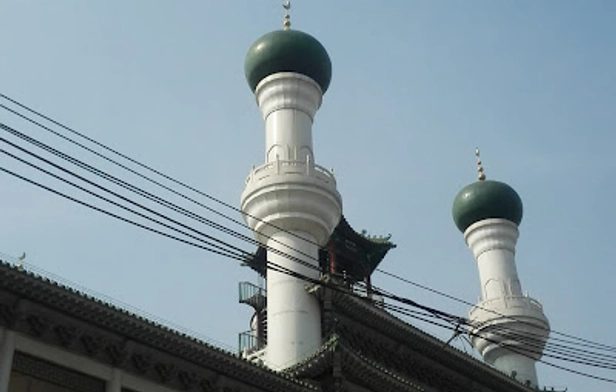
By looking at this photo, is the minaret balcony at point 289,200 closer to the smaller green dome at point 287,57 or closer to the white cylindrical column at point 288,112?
the white cylindrical column at point 288,112

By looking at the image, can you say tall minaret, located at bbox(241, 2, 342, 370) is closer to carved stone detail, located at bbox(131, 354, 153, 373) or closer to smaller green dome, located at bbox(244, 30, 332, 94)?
smaller green dome, located at bbox(244, 30, 332, 94)

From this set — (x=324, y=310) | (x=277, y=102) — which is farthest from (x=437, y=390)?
(x=277, y=102)

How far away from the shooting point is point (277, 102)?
3022cm

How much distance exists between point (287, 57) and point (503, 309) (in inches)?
544

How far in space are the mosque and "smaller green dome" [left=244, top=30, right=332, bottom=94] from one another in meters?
0.04

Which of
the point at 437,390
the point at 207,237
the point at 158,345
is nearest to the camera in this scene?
Answer: the point at 207,237

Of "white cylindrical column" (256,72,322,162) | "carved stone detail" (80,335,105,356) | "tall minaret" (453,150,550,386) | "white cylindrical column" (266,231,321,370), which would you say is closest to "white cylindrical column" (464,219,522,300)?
"tall minaret" (453,150,550,386)

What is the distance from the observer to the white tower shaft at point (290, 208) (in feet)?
84.8

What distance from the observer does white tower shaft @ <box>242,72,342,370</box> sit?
25.9 meters

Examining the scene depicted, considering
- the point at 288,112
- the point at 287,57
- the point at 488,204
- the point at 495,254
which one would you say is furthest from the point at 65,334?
the point at 488,204

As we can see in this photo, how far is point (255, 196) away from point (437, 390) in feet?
28.2

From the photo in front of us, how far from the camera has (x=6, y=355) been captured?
15930 mm

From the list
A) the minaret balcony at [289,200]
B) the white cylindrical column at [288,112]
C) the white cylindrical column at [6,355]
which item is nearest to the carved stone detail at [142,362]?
the white cylindrical column at [6,355]

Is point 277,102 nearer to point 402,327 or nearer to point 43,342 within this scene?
point 402,327
